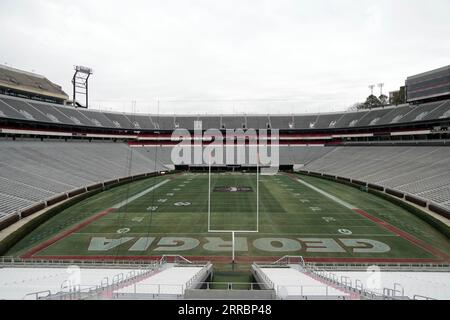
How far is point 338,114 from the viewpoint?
55.3 m

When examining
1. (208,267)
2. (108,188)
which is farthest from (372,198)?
(108,188)

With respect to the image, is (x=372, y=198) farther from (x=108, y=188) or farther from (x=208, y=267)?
(x=108, y=188)

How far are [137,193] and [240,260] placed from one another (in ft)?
57.4

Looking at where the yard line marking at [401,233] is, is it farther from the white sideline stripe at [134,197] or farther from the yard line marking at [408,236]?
the white sideline stripe at [134,197]

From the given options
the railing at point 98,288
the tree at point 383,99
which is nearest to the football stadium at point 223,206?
the railing at point 98,288

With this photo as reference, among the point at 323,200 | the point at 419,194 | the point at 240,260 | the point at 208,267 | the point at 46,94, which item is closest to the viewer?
the point at 208,267

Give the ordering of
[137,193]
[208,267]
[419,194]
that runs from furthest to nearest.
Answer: [137,193] → [419,194] → [208,267]

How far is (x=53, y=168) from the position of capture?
27.9 meters

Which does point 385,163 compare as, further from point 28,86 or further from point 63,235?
point 28,86

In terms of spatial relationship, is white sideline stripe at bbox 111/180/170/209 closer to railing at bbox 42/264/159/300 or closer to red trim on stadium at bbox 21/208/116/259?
red trim on stadium at bbox 21/208/116/259

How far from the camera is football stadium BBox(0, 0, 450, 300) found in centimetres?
850

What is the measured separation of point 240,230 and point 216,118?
44149 millimetres

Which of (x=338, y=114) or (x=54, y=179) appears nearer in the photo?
(x=54, y=179)
